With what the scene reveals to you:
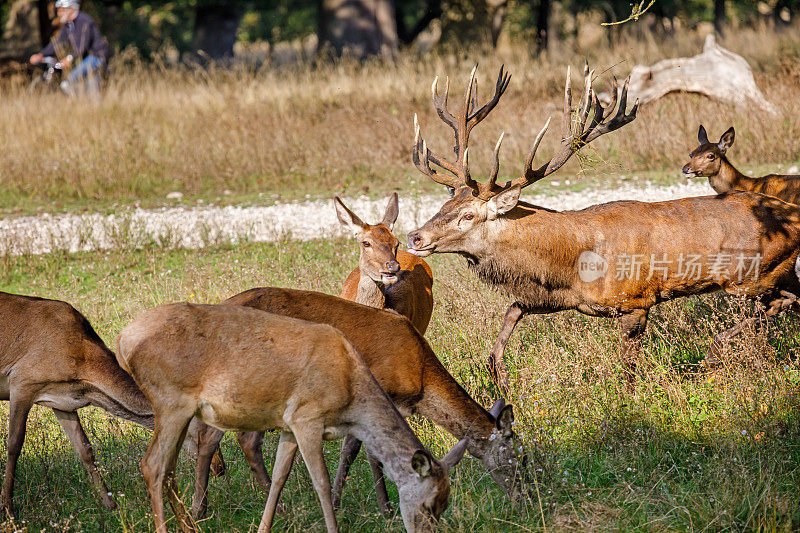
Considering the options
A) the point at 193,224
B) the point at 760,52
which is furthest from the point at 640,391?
the point at 760,52

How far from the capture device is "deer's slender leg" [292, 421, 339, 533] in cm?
445

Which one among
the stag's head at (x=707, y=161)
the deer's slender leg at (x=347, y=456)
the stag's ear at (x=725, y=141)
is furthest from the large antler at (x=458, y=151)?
the stag's ear at (x=725, y=141)

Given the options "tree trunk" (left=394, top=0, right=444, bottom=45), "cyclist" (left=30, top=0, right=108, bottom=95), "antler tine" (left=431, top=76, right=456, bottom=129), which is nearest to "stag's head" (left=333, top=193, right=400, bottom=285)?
"antler tine" (left=431, top=76, right=456, bottom=129)

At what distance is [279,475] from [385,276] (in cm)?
202

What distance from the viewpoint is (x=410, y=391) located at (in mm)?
5086

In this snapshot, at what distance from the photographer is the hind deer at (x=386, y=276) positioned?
645 centimetres

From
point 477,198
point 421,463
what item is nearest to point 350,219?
point 477,198

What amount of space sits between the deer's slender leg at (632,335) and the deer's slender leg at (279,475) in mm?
2713

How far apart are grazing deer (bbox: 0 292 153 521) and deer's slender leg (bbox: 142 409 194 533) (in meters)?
0.80

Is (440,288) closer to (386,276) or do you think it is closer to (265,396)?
(386,276)

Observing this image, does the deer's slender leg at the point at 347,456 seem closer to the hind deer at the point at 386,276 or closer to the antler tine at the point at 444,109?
the hind deer at the point at 386,276

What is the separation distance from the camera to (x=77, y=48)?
17625mm

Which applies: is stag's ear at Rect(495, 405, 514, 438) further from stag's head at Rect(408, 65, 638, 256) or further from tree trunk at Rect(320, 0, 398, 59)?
tree trunk at Rect(320, 0, 398, 59)

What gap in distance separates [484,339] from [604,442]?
1786 mm
